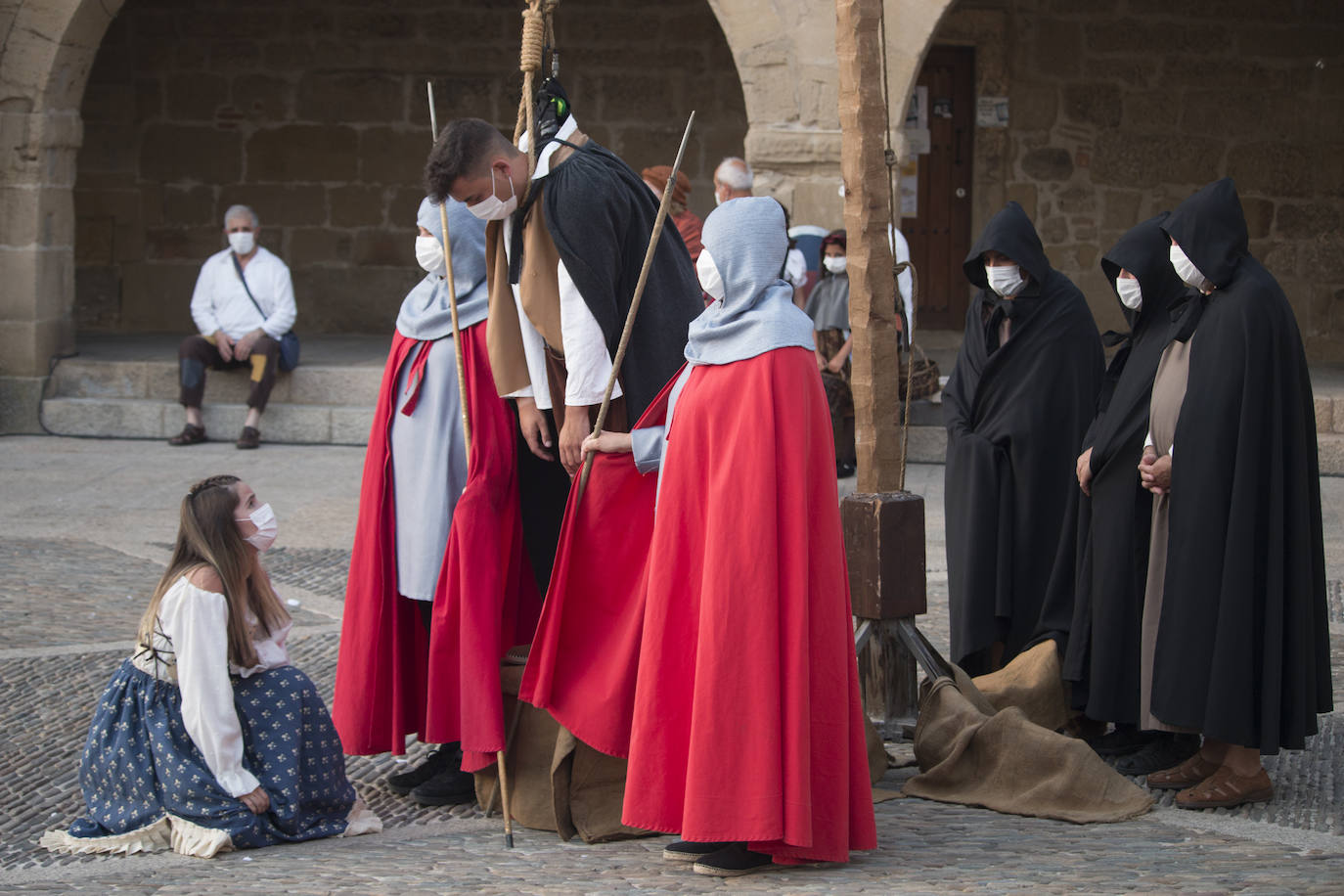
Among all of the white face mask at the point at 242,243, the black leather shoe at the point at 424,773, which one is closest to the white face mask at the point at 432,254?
the black leather shoe at the point at 424,773

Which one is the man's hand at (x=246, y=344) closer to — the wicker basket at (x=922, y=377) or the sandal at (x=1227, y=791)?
the wicker basket at (x=922, y=377)

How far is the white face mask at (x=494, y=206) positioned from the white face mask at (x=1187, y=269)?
1.67m

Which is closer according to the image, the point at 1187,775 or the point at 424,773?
the point at 1187,775

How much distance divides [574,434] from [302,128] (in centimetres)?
985

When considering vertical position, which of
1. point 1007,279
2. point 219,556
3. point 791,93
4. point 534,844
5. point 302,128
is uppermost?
point 302,128

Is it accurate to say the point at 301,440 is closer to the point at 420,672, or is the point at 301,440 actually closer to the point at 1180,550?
the point at 420,672

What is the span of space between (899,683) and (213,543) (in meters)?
1.89

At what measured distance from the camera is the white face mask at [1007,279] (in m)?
4.71

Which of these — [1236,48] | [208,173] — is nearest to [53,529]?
[208,173]

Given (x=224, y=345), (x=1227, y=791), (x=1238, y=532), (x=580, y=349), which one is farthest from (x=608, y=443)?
(x=224, y=345)

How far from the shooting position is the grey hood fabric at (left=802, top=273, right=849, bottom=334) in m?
8.72

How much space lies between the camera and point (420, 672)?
4070mm

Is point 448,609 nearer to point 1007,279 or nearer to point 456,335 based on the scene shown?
point 456,335

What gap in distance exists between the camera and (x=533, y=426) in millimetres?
3887
